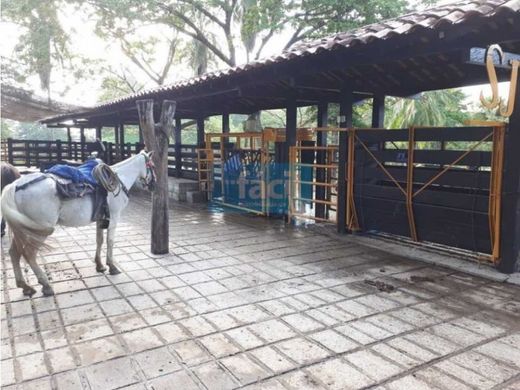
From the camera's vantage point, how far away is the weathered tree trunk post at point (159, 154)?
505 centimetres

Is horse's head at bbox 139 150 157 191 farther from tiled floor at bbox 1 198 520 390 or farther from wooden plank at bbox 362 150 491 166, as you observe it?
wooden plank at bbox 362 150 491 166

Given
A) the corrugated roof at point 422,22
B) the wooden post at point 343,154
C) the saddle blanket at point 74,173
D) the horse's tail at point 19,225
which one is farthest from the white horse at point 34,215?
the wooden post at point 343,154

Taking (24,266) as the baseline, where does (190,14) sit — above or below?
above

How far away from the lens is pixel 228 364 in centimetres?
253

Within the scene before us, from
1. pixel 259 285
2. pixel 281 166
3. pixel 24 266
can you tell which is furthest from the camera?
pixel 281 166

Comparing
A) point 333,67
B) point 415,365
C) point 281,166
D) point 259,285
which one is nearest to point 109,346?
point 259,285

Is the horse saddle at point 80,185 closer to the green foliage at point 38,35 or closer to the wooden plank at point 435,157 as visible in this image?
the wooden plank at point 435,157

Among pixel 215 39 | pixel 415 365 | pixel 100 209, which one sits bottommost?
pixel 415 365

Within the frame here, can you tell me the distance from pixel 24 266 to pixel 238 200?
4490 millimetres

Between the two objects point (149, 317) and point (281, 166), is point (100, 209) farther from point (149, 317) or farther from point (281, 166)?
point (281, 166)

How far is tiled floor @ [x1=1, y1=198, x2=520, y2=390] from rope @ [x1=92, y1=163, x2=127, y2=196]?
95 cm

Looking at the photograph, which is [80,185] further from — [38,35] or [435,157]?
[38,35]

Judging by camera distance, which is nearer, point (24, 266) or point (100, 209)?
point (100, 209)

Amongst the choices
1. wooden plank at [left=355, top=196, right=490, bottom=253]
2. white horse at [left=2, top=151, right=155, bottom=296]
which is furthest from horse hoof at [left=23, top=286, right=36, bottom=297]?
wooden plank at [left=355, top=196, right=490, bottom=253]
